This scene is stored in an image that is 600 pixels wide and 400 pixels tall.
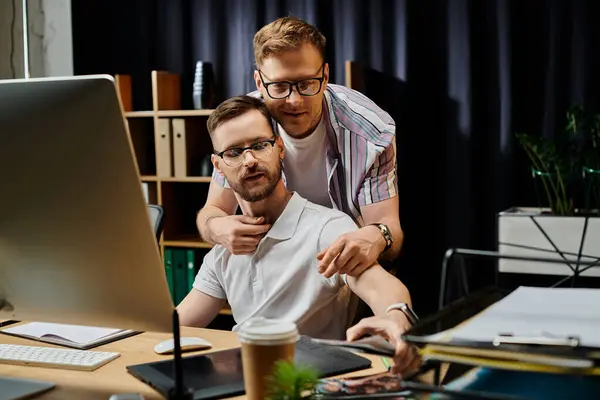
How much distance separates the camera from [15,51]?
13.7ft

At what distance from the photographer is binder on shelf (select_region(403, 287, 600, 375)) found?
71cm

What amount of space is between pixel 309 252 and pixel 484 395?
1181mm

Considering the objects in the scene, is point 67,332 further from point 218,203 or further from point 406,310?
point 218,203

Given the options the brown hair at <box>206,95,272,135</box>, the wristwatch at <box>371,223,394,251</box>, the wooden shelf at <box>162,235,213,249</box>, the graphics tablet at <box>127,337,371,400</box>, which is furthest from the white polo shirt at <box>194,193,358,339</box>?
the wooden shelf at <box>162,235,213,249</box>

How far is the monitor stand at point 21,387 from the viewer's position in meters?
1.11

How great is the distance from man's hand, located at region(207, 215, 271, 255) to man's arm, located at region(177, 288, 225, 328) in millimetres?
162

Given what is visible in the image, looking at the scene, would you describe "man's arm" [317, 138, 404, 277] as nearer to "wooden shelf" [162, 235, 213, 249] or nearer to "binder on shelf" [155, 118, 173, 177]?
"wooden shelf" [162, 235, 213, 249]

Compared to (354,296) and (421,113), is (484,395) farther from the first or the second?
(421,113)

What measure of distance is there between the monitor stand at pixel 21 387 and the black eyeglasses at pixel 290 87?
41.2 inches

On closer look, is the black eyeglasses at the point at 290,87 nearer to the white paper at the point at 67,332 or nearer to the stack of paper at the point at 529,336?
→ the white paper at the point at 67,332

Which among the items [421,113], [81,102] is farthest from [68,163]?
[421,113]

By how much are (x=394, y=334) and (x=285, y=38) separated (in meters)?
1.13

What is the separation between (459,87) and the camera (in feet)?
12.0

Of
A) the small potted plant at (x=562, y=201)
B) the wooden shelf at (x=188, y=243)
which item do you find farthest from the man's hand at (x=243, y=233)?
the wooden shelf at (x=188, y=243)
